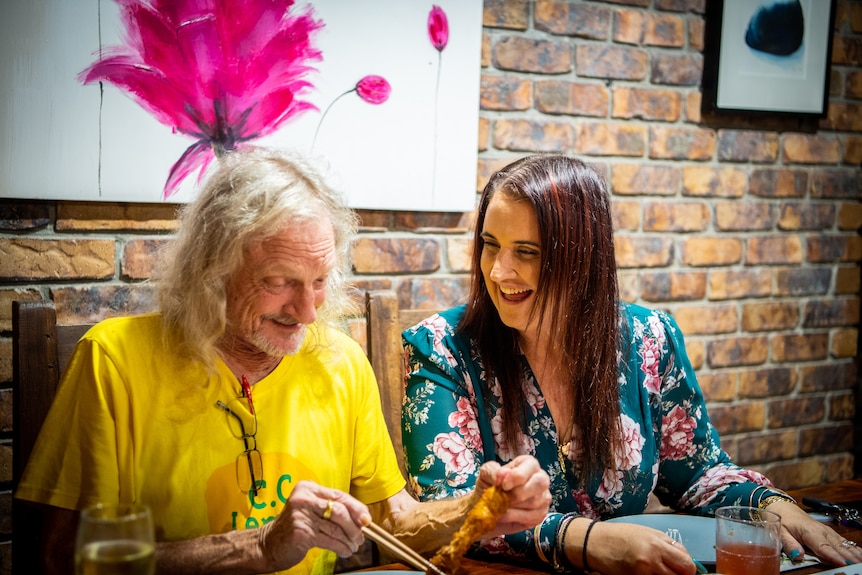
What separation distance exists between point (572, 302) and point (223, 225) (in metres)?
0.71

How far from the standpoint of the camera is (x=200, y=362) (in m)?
1.37

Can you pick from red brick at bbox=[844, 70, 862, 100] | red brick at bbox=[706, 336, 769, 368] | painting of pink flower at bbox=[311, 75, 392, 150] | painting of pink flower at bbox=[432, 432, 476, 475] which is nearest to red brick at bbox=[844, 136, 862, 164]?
red brick at bbox=[844, 70, 862, 100]

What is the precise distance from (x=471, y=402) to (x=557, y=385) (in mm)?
193

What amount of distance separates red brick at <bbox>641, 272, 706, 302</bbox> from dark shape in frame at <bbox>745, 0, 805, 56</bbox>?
0.71 m

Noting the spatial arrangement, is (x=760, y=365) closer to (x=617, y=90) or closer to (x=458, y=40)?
(x=617, y=90)

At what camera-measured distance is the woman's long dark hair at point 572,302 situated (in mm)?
1621

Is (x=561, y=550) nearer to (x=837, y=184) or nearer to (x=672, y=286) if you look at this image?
(x=672, y=286)

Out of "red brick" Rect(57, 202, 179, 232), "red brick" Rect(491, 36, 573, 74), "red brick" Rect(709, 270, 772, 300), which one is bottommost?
"red brick" Rect(709, 270, 772, 300)

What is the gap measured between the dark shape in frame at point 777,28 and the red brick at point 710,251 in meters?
0.58

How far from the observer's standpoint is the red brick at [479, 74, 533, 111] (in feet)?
7.11

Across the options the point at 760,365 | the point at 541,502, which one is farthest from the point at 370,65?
the point at 760,365

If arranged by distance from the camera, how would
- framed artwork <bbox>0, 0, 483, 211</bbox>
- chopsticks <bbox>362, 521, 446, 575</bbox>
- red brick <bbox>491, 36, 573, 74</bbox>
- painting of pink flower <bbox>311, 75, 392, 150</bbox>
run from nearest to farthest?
chopsticks <bbox>362, 521, 446, 575</bbox>, framed artwork <bbox>0, 0, 483, 211</bbox>, painting of pink flower <bbox>311, 75, 392, 150</bbox>, red brick <bbox>491, 36, 573, 74</bbox>

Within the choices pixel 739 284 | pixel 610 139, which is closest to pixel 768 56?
pixel 610 139

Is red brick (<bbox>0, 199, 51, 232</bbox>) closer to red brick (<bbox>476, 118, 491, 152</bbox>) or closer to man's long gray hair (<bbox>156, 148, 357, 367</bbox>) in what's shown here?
man's long gray hair (<bbox>156, 148, 357, 367</bbox>)
